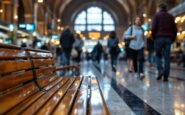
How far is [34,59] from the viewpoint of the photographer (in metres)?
3.66

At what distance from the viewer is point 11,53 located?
108 inches

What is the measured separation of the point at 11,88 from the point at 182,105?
2.24 meters

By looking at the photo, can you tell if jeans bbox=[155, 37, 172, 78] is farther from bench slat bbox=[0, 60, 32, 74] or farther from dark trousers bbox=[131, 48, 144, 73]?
bench slat bbox=[0, 60, 32, 74]

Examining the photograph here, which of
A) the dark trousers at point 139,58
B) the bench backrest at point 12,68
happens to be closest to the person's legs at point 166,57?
the dark trousers at point 139,58

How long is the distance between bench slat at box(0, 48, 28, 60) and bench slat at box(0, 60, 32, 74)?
0.05 m

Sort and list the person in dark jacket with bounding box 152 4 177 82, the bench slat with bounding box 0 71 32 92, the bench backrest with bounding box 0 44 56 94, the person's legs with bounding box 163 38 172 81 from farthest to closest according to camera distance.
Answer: the person in dark jacket with bounding box 152 4 177 82 < the person's legs with bounding box 163 38 172 81 < the bench backrest with bounding box 0 44 56 94 < the bench slat with bounding box 0 71 32 92

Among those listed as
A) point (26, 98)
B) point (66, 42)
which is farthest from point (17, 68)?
point (66, 42)

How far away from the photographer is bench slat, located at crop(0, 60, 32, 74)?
7.92ft

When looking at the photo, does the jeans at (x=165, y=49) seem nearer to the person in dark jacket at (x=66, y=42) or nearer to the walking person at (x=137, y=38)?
the walking person at (x=137, y=38)

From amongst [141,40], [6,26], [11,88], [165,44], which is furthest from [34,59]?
[6,26]

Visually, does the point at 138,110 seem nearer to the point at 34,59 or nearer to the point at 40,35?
the point at 34,59

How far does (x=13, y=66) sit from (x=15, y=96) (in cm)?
30

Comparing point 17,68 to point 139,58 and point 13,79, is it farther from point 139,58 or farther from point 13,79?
point 139,58

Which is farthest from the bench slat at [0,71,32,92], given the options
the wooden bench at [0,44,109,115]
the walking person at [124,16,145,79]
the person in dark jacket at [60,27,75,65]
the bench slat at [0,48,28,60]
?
the person in dark jacket at [60,27,75,65]
